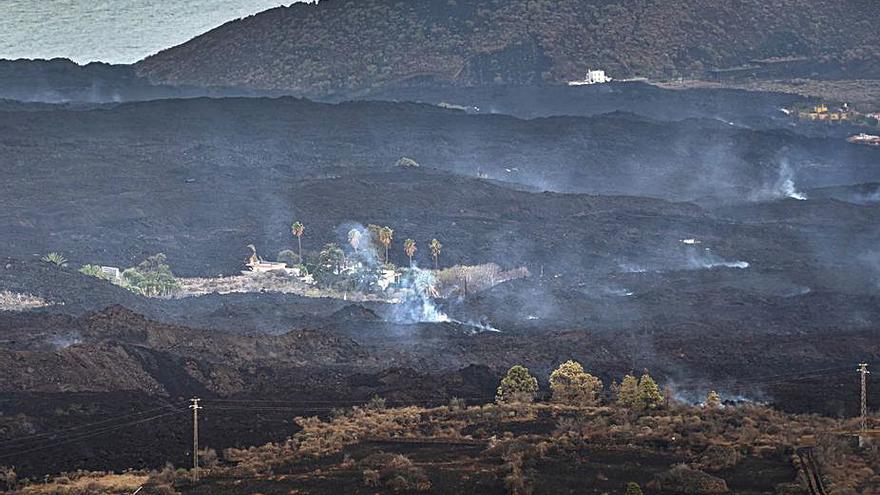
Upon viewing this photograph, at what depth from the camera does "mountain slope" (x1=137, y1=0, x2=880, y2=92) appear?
18938 centimetres

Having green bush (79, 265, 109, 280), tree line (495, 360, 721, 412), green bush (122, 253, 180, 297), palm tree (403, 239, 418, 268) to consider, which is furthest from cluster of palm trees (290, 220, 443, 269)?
tree line (495, 360, 721, 412)

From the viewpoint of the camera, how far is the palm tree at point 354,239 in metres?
108

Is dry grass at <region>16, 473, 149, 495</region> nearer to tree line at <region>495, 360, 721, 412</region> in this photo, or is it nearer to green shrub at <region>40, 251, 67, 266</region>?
tree line at <region>495, 360, 721, 412</region>

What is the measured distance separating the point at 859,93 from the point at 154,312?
4095 inches

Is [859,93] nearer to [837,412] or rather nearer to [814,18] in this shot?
[814,18]

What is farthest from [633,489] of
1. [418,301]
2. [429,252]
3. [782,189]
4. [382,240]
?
[782,189]

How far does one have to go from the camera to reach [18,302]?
86875 millimetres

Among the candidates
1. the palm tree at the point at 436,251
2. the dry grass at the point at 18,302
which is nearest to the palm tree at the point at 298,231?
the palm tree at the point at 436,251

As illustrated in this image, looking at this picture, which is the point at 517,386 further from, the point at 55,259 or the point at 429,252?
the point at 55,259

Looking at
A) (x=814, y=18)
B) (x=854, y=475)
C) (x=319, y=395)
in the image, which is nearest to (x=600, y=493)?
(x=854, y=475)

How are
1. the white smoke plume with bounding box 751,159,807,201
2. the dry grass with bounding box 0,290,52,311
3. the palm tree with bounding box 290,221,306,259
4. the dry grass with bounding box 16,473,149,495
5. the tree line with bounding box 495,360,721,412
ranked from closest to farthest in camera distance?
the dry grass with bounding box 16,473,149,495 < the tree line with bounding box 495,360,721,412 < the dry grass with bounding box 0,290,52,311 < the palm tree with bounding box 290,221,306,259 < the white smoke plume with bounding box 751,159,807,201

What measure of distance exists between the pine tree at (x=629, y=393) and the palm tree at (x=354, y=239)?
151ft

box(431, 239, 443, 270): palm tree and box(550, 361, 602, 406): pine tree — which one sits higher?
box(431, 239, 443, 270): palm tree

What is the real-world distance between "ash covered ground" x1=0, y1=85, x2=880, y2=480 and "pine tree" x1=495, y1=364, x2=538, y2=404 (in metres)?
0.78
